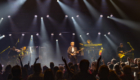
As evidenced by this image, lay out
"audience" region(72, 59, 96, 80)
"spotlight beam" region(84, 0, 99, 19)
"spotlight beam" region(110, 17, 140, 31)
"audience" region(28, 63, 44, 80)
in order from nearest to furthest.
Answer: "audience" region(72, 59, 96, 80) → "audience" region(28, 63, 44, 80) → "spotlight beam" region(84, 0, 99, 19) → "spotlight beam" region(110, 17, 140, 31)

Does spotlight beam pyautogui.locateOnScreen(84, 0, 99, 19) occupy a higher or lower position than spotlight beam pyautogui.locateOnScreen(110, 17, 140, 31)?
higher

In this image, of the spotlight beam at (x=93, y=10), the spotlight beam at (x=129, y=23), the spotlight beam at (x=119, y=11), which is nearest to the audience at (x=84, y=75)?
the spotlight beam at (x=93, y=10)

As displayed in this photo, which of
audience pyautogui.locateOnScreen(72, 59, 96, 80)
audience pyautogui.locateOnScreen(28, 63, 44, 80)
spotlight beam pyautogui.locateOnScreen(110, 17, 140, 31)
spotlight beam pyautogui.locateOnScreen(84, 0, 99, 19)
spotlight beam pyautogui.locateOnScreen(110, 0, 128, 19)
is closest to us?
audience pyautogui.locateOnScreen(72, 59, 96, 80)

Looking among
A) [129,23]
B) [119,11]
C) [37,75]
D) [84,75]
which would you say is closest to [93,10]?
[119,11]

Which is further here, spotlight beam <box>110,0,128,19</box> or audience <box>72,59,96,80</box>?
spotlight beam <box>110,0,128,19</box>

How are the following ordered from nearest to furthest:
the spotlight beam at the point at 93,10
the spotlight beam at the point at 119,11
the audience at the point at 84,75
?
1. the audience at the point at 84,75
2. the spotlight beam at the point at 119,11
3. the spotlight beam at the point at 93,10

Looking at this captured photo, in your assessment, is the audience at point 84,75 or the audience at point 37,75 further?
the audience at point 37,75

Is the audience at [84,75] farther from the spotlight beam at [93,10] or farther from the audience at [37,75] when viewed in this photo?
the spotlight beam at [93,10]

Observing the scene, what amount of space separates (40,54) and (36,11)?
152 inches

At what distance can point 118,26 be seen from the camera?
38.7 feet

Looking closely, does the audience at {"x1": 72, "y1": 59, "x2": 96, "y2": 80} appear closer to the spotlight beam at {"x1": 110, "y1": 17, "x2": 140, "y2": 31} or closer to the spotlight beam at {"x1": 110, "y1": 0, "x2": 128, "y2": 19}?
the spotlight beam at {"x1": 110, "y1": 0, "x2": 128, "y2": 19}

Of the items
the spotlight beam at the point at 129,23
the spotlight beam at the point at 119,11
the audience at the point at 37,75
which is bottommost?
the audience at the point at 37,75

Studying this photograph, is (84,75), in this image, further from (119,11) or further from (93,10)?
(119,11)

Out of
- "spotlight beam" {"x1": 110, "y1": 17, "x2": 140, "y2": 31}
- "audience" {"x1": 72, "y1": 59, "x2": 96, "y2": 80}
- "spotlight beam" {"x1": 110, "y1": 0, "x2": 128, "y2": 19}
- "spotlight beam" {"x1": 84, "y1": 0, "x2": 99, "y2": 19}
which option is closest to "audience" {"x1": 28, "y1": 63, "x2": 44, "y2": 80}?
"audience" {"x1": 72, "y1": 59, "x2": 96, "y2": 80}
